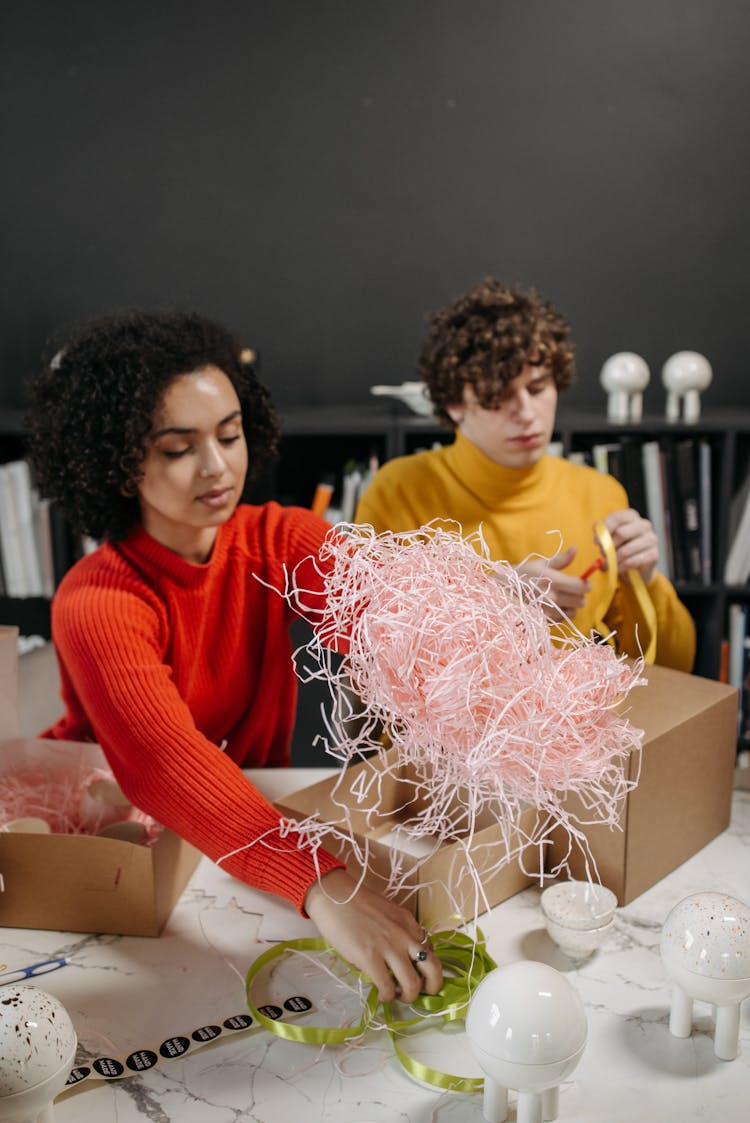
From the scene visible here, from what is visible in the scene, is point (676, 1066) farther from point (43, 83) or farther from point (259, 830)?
point (43, 83)

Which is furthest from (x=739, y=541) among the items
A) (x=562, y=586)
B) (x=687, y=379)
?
(x=562, y=586)

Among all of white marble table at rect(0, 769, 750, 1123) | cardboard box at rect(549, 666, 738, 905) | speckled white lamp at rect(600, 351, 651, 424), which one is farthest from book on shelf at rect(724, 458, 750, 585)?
white marble table at rect(0, 769, 750, 1123)

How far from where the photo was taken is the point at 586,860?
119 centimetres

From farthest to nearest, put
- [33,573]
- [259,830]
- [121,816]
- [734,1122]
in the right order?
[33,573] < [121,816] < [259,830] < [734,1122]

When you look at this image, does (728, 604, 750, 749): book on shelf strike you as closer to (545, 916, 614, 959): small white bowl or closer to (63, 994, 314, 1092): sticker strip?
(545, 916, 614, 959): small white bowl

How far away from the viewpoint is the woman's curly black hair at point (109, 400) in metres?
1.34

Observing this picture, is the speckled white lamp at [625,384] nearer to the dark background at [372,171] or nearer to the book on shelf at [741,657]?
the dark background at [372,171]

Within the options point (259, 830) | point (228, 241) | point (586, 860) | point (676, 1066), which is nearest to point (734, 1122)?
point (676, 1066)

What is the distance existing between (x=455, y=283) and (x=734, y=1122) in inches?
101

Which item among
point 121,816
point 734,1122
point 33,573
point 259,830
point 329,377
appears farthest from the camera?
point 329,377

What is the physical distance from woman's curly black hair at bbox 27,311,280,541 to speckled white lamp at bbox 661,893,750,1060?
877 millimetres

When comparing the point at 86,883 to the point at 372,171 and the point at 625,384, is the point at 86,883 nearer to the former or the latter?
the point at 625,384

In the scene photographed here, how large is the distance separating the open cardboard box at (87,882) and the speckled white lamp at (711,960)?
21.9 inches

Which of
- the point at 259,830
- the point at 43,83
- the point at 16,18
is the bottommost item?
the point at 259,830
